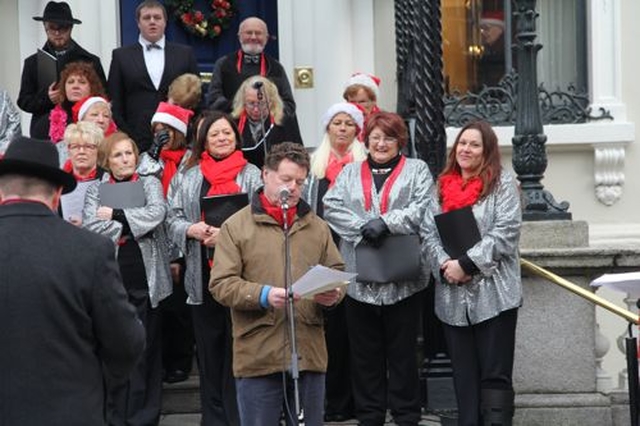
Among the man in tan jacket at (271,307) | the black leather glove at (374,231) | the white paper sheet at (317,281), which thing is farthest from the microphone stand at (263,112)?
the white paper sheet at (317,281)

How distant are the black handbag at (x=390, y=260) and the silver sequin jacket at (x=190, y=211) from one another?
808 mm

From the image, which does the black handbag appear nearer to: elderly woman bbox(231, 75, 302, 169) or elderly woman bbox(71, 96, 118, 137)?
elderly woman bbox(231, 75, 302, 169)

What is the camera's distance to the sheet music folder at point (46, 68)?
1094 centimetres

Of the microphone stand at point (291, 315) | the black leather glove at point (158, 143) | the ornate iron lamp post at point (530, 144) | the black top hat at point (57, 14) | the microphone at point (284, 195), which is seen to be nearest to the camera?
the microphone stand at point (291, 315)

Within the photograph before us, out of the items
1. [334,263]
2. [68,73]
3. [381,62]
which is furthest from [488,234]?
[381,62]

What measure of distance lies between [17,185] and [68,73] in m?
4.70

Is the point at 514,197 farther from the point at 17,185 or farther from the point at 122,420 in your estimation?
the point at 17,185

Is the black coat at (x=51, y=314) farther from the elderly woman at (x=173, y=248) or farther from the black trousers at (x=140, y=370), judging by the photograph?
the elderly woman at (x=173, y=248)

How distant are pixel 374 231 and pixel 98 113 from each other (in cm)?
219

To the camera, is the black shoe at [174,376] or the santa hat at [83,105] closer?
the santa hat at [83,105]

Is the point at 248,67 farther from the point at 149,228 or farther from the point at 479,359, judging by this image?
the point at 479,359

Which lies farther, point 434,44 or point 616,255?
point 434,44

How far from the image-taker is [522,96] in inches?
386

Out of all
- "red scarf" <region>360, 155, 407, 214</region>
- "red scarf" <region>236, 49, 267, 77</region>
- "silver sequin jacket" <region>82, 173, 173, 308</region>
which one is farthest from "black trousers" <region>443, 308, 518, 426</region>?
"red scarf" <region>236, 49, 267, 77</region>
